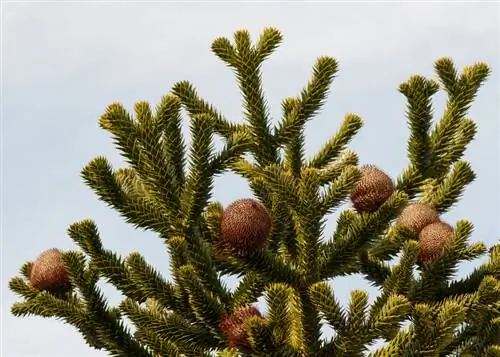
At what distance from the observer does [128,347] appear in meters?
7.62

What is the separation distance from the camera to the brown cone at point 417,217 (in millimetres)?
7980

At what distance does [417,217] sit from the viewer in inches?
315

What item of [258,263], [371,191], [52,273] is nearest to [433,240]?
[371,191]

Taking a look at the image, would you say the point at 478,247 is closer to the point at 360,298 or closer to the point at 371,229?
the point at 371,229

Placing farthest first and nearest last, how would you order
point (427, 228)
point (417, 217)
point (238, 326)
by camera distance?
point (417, 217), point (427, 228), point (238, 326)

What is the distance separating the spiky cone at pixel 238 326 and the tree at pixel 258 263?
1 centimetres

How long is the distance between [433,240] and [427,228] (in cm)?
14

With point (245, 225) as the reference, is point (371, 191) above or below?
above

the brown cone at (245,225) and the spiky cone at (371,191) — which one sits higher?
the spiky cone at (371,191)

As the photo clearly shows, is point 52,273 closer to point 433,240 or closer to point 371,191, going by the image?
point 371,191

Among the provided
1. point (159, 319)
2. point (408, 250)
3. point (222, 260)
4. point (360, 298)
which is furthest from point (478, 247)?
point (159, 319)

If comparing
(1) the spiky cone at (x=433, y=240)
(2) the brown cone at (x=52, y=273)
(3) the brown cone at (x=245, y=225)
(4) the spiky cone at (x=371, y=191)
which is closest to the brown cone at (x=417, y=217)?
(1) the spiky cone at (x=433, y=240)

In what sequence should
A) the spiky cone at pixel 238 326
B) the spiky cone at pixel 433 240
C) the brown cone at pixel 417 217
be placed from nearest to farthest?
the spiky cone at pixel 238 326
the spiky cone at pixel 433 240
the brown cone at pixel 417 217

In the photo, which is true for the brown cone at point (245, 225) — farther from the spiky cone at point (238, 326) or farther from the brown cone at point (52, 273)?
the brown cone at point (52, 273)
